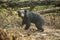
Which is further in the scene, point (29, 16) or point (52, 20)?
point (52, 20)

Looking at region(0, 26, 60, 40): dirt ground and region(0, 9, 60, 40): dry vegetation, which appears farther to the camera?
region(0, 9, 60, 40): dry vegetation

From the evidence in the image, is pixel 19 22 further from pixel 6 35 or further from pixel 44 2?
pixel 6 35

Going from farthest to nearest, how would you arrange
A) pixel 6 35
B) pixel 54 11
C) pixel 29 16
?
pixel 54 11 < pixel 29 16 < pixel 6 35

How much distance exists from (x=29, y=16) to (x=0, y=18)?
179cm

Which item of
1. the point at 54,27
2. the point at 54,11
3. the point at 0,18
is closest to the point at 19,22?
the point at 0,18

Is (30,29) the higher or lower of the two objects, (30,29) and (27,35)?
the lower

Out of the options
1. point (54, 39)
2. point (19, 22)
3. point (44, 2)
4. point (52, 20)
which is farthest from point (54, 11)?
point (54, 39)

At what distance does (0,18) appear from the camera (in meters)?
10.6

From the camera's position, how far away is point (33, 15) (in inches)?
373

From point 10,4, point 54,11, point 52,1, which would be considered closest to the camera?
point 10,4

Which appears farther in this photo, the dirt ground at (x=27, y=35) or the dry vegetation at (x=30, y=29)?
the dry vegetation at (x=30, y=29)

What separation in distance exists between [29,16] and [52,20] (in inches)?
102

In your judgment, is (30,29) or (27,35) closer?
(27,35)

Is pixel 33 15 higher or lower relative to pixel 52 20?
higher
